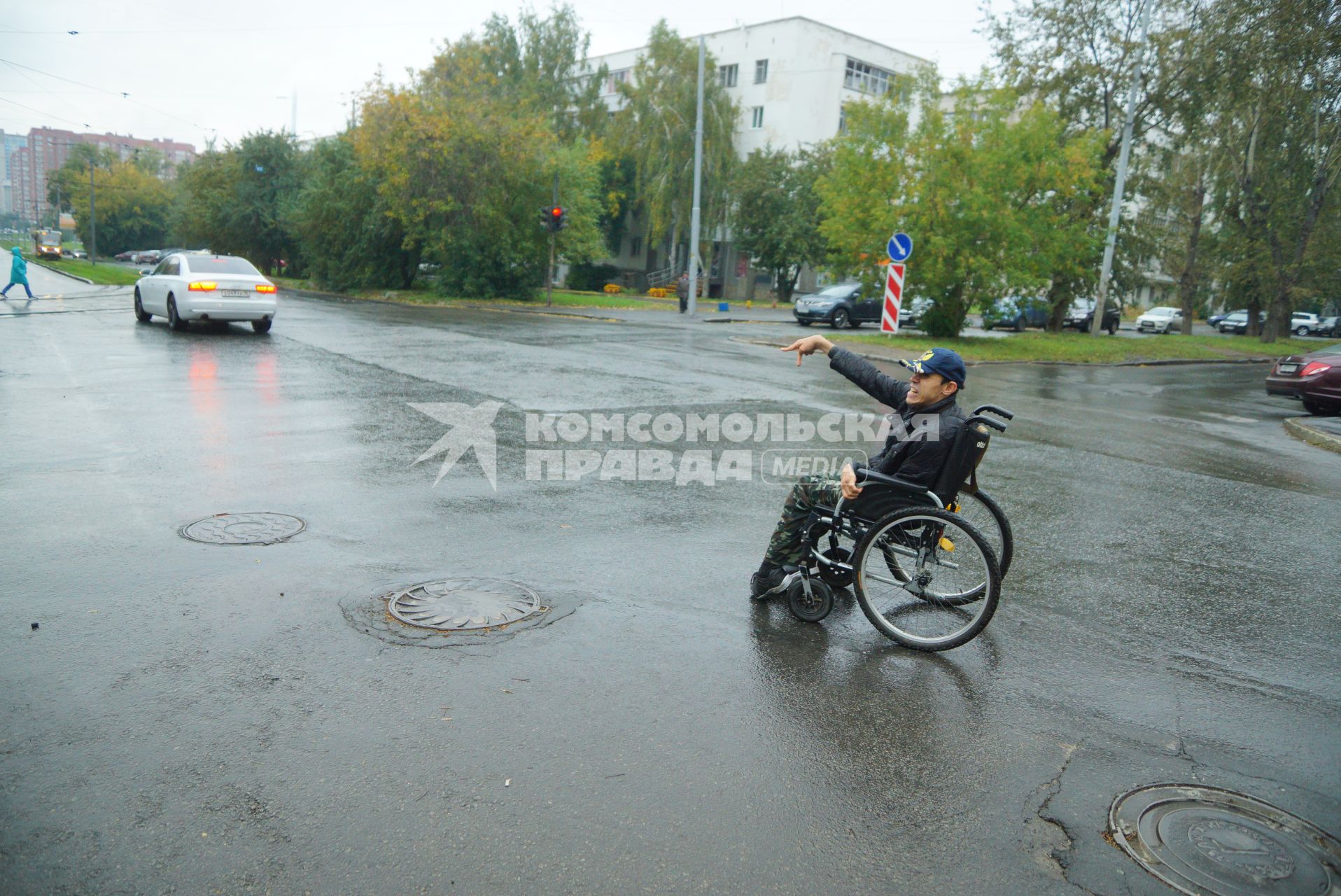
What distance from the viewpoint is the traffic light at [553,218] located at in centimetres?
3312

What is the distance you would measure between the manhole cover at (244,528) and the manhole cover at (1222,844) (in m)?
5.07

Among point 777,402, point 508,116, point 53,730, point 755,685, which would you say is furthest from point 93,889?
point 508,116

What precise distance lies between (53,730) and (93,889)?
1.11 m

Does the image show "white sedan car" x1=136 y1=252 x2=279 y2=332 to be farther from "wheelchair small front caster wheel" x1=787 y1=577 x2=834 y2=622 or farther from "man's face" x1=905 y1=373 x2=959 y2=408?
"man's face" x1=905 y1=373 x2=959 y2=408

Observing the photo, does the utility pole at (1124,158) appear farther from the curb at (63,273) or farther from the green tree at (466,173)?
the curb at (63,273)

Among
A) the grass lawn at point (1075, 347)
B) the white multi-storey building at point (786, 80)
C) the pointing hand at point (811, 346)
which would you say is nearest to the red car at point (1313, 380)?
the grass lawn at point (1075, 347)

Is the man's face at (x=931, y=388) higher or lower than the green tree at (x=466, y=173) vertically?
lower

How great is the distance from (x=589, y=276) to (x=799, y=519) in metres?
58.4

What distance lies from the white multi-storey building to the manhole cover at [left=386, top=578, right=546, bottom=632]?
169ft

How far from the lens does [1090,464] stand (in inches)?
401

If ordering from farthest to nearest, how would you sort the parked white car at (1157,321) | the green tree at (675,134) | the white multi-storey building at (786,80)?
the white multi-storey building at (786,80)
the green tree at (675,134)
the parked white car at (1157,321)

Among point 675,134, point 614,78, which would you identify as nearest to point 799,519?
point 675,134

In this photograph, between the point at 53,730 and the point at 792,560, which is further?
the point at 792,560

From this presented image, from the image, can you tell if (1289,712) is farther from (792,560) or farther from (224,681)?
(224,681)
